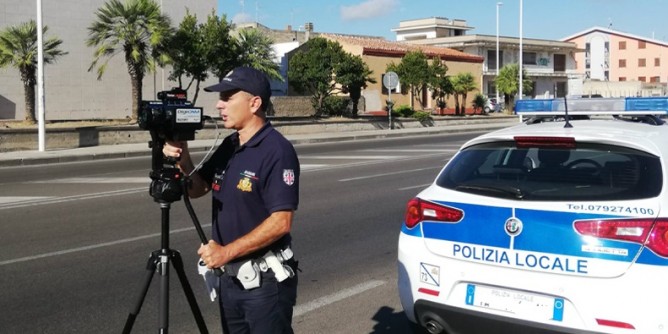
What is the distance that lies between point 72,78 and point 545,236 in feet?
108

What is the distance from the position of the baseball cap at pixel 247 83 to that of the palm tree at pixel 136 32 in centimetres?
2392

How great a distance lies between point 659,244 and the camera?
351 centimetres

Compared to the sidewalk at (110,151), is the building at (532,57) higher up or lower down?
higher up

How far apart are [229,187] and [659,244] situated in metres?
2.18

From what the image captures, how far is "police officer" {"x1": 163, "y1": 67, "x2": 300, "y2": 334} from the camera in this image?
3041mm

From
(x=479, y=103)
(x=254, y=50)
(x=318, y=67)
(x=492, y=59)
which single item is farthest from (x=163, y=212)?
(x=492, y=59)

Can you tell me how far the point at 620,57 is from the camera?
88.5m

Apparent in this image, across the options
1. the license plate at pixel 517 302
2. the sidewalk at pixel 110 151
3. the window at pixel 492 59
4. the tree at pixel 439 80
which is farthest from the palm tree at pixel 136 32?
the window at pixel 492 59

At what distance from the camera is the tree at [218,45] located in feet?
91.4

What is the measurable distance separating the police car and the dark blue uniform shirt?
127 cm

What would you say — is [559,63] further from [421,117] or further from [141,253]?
[141,253]

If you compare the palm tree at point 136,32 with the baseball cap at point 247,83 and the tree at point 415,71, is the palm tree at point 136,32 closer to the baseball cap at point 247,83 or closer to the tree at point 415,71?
the tree at point 415,71

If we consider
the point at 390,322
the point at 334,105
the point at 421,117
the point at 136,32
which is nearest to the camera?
the point at 390,322

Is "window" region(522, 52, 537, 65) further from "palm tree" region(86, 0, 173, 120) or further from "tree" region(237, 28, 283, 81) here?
"palm tree" region(86, 0, 173, 120)
